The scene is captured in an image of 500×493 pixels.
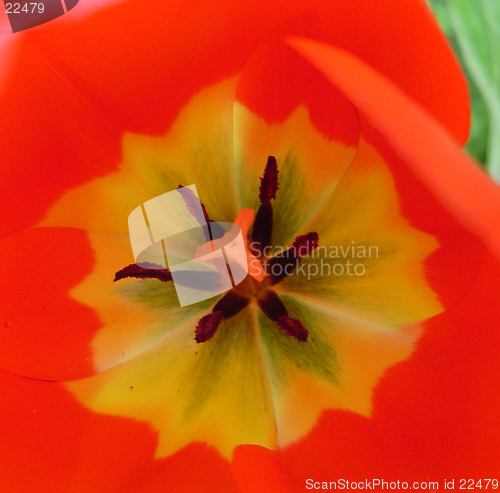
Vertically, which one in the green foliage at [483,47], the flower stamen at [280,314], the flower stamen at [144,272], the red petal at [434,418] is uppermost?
the green foliage at [483,47]

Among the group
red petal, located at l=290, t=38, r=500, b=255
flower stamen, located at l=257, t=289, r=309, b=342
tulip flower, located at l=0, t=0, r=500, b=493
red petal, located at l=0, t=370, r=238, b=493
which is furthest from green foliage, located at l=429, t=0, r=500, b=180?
red petal, located at l=0, t=370, r=238, b=493

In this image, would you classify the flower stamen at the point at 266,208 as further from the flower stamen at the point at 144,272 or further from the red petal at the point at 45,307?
the red petal at the point at 45,307

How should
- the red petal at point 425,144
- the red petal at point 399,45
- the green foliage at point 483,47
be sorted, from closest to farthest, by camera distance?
the red petal at point 425,144 → the red petal at point 399,45 → the green foliage at point 483,47

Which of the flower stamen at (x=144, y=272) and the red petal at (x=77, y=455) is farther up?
the flower stamen at (x=144, y=272)

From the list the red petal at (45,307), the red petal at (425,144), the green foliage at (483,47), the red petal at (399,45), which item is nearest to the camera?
the red petal at (425,144)

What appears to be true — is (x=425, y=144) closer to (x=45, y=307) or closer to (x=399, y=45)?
(x=399, y=45)

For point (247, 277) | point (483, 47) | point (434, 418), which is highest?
point (483, 47)

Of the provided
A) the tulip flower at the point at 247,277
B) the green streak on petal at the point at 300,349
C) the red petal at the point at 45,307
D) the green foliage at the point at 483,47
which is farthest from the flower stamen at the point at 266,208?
the green foliage at the point at 483,47

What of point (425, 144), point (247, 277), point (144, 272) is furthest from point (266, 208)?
point (425, 144)

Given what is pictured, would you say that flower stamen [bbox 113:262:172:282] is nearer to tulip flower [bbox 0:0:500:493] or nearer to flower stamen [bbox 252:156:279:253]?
tulip flower [bbox 0:0:500:493]
